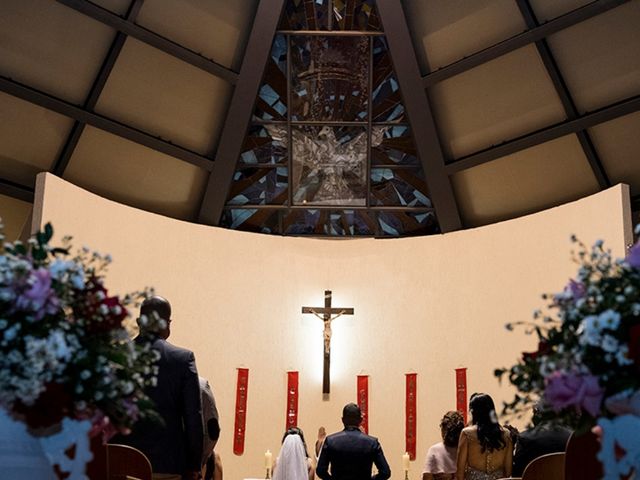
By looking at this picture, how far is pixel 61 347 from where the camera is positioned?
1.99 meters

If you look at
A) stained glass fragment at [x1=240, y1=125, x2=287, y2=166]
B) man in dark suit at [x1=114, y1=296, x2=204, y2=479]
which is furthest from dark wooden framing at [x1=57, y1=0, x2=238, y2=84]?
man in dark suit at [x1=114, y1=296, x2=204, y2=479]

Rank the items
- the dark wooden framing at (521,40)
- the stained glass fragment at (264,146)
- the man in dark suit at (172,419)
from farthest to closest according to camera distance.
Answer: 1. the stained glass fragment at (264,146)
2. the dark wooden framing at (521,40)
3. the man in dark suit at (172,419)

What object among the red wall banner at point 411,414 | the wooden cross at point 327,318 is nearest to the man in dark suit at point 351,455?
the red wall banner at point 411,414

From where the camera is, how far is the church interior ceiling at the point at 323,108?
8.78m

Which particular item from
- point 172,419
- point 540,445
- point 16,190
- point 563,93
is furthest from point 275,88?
point 172,419

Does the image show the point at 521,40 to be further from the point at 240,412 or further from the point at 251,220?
the point at 240,412

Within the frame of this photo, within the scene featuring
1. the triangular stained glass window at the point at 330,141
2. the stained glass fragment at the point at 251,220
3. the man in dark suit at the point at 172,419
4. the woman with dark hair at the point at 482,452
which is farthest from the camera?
the stained glass fragment at the point at 251,220

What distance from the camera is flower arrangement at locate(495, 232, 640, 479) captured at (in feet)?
6.23

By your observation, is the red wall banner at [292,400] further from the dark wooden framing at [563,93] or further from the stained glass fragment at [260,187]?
the dark wooden framing at [563,93]

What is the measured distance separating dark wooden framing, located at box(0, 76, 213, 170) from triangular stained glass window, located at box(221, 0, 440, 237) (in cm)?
63

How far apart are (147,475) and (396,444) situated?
23.9ft

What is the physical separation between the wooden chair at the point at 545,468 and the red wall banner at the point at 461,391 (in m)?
6.61

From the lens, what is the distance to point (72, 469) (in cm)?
210

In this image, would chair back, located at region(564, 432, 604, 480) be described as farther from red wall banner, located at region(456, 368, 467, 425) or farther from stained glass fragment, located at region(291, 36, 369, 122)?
stained glass fragment, located at region(291, 36, 369, 122)
